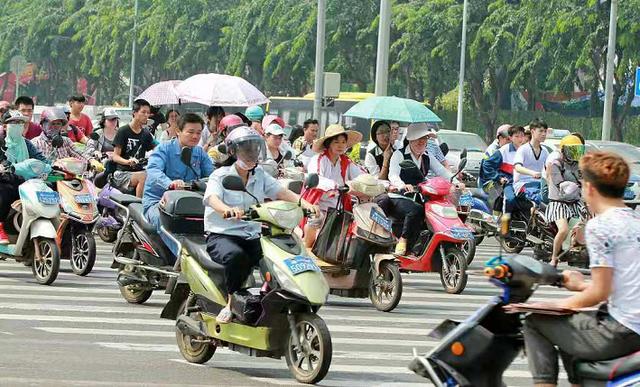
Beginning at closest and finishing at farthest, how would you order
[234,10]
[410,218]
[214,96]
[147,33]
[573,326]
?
[573,326], [410,218], [214,96], [234,10], [147,33]

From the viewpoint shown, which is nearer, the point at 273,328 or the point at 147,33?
the point at 273,328

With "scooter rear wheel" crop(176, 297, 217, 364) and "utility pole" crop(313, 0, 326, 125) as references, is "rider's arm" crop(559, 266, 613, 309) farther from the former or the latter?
"utility pole" crop(313, 0, 326, 125)

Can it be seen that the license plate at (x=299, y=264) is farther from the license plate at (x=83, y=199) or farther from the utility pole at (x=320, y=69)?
the utility pole at (x=320, y=69)

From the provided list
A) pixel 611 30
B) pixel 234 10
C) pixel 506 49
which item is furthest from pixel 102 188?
pixel 234 10

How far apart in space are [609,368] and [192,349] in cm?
421

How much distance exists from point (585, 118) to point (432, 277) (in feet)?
130

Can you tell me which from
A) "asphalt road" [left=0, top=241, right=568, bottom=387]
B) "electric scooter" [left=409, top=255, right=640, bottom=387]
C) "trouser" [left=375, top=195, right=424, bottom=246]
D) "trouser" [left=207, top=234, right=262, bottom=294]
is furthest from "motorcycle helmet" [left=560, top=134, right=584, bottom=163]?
"electric scooter" [left=409, top=255, right=640, bottom=387]

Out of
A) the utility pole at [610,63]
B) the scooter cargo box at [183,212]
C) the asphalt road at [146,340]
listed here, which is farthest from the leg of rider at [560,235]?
the utility pole at [610,63]

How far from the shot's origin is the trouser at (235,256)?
953 cm

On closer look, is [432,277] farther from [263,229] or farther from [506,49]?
[506,49]

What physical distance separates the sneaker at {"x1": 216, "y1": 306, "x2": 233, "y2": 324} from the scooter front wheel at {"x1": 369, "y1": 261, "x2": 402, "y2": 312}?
392 centimetres

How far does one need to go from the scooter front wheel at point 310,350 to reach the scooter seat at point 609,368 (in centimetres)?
268

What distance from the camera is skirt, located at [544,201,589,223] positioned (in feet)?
57.6

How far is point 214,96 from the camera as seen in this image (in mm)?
21641
